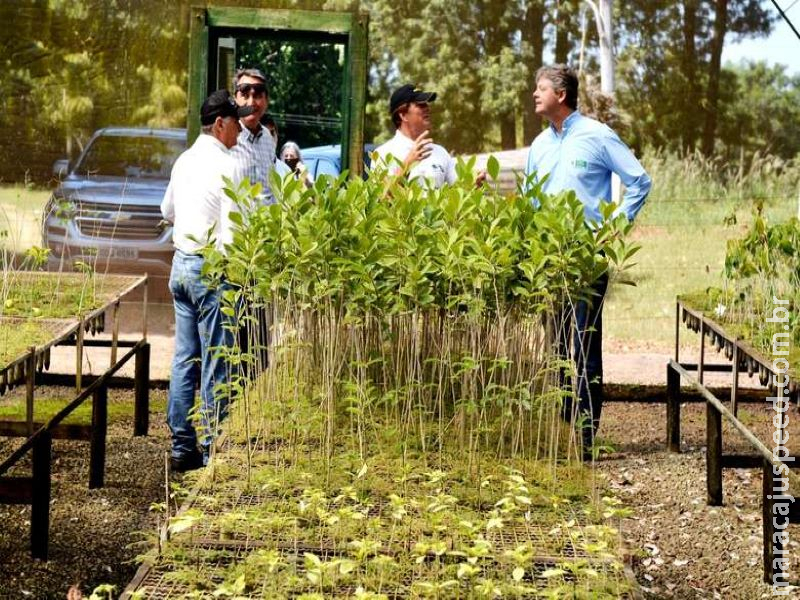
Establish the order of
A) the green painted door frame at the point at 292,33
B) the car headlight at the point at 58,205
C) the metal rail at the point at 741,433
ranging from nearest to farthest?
the metal rail at the point at 741,433
the green painted door frame at the point at 292,33
the car headlight at the point at 58,205

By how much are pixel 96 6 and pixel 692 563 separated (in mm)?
7157

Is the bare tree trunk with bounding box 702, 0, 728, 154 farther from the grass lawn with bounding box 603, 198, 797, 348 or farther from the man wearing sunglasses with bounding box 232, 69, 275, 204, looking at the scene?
the man wearing sunglasses with bounding box 232, 69, 275, 204

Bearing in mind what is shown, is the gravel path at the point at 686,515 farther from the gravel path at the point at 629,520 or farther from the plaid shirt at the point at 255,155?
the plaid shirt at the point at 255,155

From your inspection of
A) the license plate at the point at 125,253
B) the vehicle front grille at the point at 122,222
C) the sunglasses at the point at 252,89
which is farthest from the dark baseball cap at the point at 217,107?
the license plate at the point at 125,253

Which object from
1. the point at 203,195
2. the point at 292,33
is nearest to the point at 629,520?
the point at 203,195

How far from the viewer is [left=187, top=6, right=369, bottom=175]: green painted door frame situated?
29.6 feet

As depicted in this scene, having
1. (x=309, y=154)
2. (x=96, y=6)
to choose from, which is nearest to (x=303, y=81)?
(x=309, y=154)

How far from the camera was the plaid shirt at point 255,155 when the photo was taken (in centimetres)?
682

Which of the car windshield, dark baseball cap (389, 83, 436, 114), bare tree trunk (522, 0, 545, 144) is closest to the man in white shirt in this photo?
dark baseball cap (389, 83, 436, 114)

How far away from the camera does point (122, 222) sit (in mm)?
10852

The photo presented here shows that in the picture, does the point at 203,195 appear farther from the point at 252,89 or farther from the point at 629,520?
the point at 629,520

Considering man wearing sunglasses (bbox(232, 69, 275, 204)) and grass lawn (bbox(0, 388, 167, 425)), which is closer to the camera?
man wearing sunglasses (bbox(232, 69, 275, 204))

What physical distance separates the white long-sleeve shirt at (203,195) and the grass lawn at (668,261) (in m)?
5.67

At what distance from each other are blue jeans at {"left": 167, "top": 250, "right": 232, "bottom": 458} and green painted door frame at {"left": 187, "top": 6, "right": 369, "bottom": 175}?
7.97 feet
